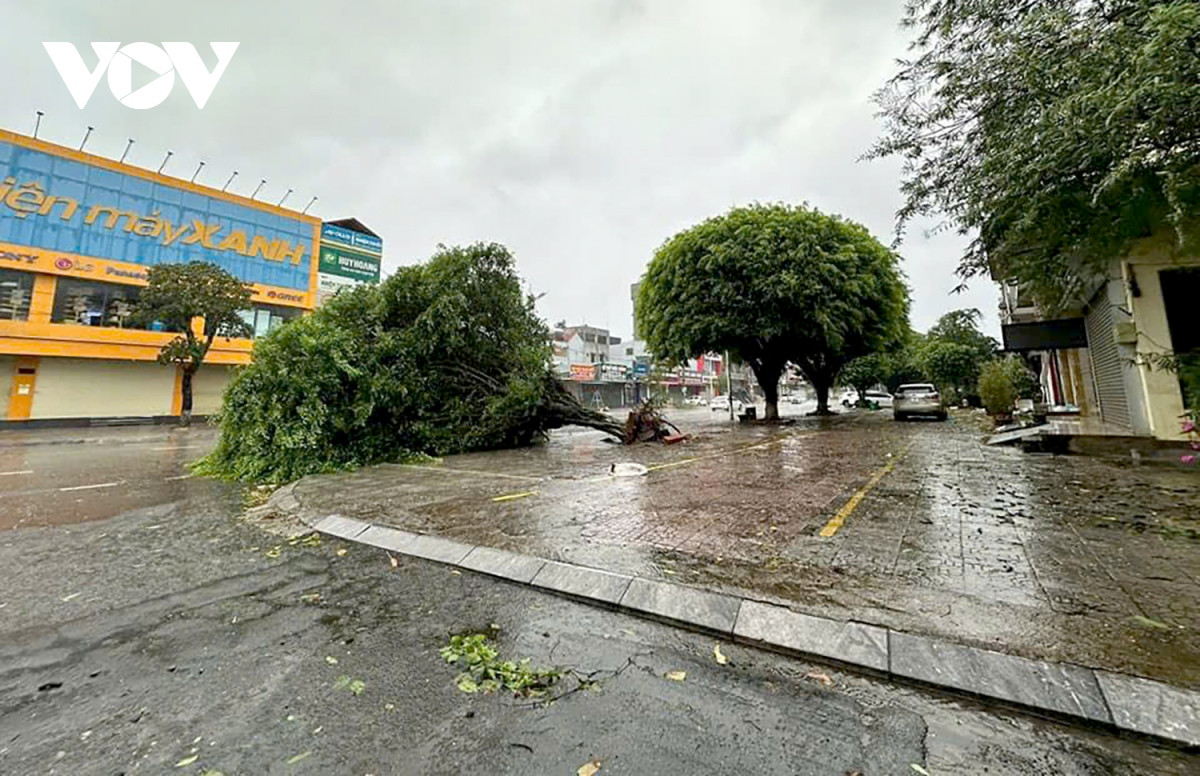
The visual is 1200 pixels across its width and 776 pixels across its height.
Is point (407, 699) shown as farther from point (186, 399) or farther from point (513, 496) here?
point (186, 399)

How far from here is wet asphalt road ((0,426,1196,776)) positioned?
1716 millimetres

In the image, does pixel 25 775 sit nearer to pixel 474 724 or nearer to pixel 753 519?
pixel 474 724

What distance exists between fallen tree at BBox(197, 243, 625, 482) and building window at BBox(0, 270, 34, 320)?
69.4 feet

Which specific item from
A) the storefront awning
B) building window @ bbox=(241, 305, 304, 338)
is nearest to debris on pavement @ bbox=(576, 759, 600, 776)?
the storefront awning

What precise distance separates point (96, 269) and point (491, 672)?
3075cm

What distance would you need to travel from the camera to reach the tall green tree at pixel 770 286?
1511 centimetres

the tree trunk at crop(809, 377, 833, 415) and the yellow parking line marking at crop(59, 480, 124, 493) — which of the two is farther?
the tree trunk at crop(809, 377, 833, 415)

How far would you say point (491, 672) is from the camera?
2.28 meters

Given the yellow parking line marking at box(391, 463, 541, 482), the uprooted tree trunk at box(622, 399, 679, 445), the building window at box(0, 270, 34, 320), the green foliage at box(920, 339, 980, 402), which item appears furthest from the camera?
the green foliage at box(920, 339, 980, 402)

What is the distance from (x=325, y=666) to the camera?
2.36 metres

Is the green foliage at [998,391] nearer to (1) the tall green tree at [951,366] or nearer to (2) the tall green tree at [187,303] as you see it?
(1) the tall green tree at [951,366]

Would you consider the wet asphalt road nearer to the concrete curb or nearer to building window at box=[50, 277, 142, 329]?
the concrete curb

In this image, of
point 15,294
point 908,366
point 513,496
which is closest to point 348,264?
point 15,294

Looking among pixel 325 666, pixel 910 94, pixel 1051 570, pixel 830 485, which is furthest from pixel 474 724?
pixel 910 94
